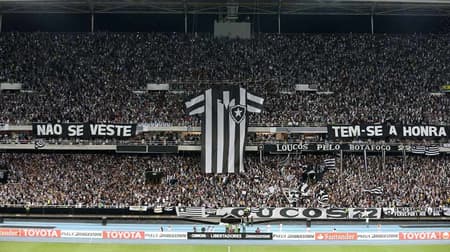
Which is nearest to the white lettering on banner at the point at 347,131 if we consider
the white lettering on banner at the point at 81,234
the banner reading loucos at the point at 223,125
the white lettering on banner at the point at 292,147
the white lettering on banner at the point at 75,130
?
the white lettering on banner at the point at 292,147

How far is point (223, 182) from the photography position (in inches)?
1282

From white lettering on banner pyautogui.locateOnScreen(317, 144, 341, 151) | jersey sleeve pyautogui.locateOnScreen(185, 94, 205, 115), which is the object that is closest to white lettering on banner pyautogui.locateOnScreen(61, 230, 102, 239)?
jersey sleeve pyautogui.locateOnScreen(185, 94, 205, 115)

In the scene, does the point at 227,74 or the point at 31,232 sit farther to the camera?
the point at 227,74

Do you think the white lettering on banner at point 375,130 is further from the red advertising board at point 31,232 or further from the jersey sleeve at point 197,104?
the red advertising board at point 31,232

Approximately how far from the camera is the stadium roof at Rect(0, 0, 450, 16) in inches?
1489

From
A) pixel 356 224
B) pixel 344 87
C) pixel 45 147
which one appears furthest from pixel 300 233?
pixel 45 147

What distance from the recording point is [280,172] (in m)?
33.7

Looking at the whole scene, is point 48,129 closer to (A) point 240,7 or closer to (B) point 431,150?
(A) point 240,7

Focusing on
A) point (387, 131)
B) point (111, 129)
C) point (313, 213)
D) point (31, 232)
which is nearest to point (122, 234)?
point (31, 232)

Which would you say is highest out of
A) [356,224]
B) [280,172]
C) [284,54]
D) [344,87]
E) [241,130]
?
[284,54]

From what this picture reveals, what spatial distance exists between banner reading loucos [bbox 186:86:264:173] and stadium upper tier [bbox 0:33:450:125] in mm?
3007

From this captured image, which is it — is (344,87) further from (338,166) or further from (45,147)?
(45,147)

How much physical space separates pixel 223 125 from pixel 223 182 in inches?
154

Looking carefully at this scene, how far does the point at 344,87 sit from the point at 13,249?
2629 centimetres
